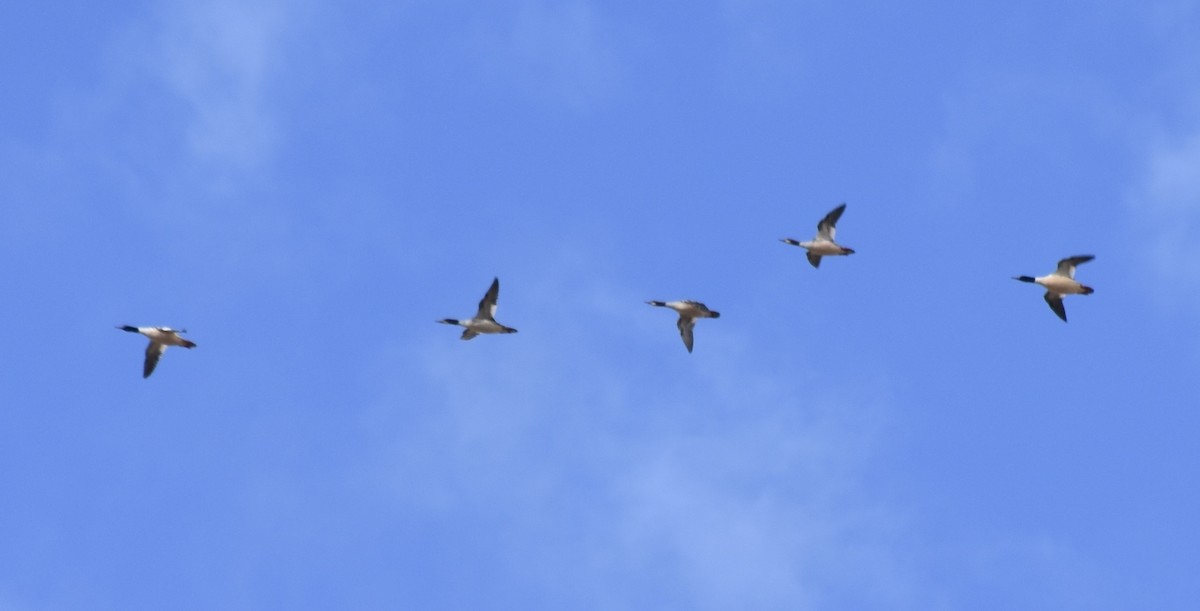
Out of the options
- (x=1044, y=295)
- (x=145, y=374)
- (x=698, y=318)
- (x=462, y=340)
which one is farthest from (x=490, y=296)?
(x=1044, y=295)

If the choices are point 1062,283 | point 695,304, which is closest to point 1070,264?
point 1062,283

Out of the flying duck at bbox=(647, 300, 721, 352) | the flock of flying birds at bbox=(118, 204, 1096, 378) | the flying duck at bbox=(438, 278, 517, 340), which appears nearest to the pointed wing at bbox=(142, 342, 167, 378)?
the flock of flying birds at bbox=(118, 204, 1096, 378)

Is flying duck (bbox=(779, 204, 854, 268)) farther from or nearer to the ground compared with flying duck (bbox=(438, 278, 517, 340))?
farther from the ground

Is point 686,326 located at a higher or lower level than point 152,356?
higher

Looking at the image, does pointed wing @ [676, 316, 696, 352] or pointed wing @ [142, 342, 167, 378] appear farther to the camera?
pointed wing @ [142, 342, 167, 378]

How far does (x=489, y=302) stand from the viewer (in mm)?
70375

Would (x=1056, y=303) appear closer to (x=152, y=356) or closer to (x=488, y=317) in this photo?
(x=488, y=317)

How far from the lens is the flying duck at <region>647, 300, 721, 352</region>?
7081 centimetres

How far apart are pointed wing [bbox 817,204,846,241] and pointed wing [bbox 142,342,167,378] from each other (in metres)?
22.2

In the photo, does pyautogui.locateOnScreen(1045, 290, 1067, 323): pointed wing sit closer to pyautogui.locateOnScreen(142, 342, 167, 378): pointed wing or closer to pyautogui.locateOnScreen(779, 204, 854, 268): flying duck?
pyautogui.locateOnScreen(779, 204, 854, 268): flying duck

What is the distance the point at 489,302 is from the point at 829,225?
1137cm

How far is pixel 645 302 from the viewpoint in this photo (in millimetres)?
72000

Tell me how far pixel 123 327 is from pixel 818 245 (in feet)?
77.1

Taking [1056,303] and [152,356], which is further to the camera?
[152,356]
